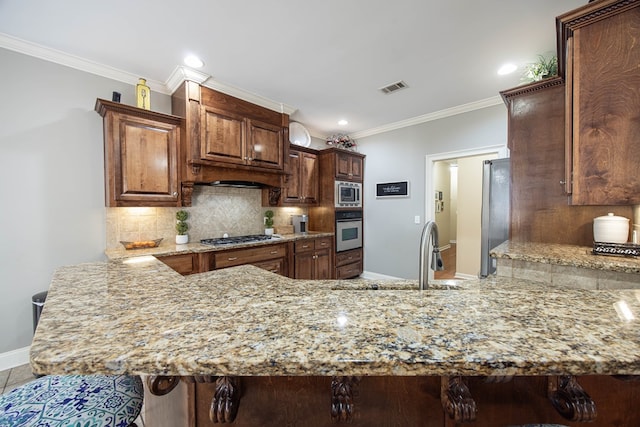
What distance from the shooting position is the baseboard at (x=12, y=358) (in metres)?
2.06

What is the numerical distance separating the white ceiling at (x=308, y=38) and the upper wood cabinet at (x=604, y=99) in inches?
18.2

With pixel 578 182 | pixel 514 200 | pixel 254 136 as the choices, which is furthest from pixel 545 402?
pixel 254 136

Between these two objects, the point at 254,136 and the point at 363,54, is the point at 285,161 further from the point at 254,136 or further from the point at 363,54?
the point at 363,54

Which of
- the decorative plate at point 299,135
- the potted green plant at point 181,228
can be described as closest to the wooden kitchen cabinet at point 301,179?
the decorative plate at point 299,135

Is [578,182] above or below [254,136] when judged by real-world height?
below

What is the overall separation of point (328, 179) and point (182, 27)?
2612mm

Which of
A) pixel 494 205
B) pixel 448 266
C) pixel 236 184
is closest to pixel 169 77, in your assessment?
pixel 236 184

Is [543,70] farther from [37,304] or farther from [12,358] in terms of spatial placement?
[12,358]

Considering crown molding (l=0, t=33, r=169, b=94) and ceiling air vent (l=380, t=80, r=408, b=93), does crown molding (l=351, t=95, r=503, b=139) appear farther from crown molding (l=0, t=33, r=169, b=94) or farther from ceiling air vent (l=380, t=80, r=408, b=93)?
crown molding (l=0, t=33, r=169, b=94)

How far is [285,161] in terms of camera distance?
11.2ft

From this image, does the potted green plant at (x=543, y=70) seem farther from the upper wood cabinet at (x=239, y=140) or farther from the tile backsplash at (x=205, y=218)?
the tile backsplash at (x=205, y=218)

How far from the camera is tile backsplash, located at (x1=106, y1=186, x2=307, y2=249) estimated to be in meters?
2.58

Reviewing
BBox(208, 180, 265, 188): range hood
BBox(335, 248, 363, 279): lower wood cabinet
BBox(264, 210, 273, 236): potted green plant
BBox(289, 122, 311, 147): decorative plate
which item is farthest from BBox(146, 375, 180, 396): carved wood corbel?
BBox(289, 122, 311, 147): decorative plate

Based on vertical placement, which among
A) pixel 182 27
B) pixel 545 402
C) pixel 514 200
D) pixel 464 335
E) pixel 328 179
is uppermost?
pixel 182 27
